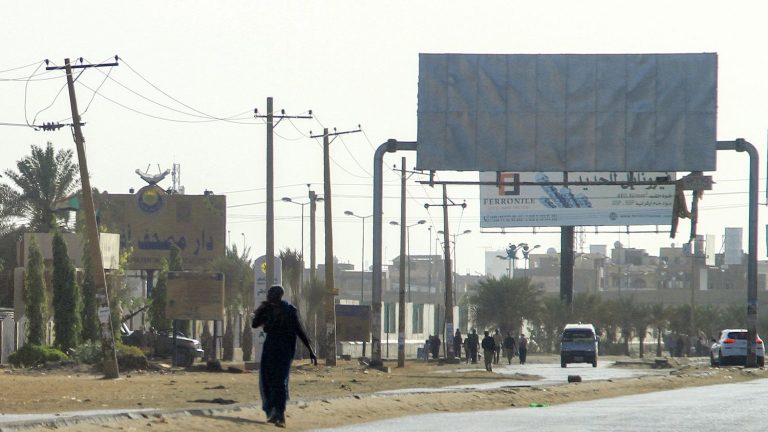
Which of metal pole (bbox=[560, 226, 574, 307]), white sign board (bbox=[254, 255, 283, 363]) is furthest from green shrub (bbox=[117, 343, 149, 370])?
metal pole (bbox=[560, 226, 574, 307])

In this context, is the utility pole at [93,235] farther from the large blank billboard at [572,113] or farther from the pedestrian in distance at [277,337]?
the pedestrian in distance at [277,337]

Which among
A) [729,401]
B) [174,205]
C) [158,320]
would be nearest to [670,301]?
[174,205]

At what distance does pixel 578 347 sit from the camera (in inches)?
2271

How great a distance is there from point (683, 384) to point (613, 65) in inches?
417

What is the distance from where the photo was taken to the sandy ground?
18.3 m

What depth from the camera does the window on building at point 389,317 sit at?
9869 centimetres

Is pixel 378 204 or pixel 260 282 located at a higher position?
pixel 378 204

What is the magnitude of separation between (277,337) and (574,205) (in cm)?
7650

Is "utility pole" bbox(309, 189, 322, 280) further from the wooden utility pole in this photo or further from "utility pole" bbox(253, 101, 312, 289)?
"utility pole" bbox(253, 101, 312, 289)

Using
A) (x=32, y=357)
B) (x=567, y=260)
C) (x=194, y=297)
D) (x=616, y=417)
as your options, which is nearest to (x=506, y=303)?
(x=567, y=260)

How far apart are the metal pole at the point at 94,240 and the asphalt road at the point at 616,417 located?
1343cm

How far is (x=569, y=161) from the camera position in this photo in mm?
41969

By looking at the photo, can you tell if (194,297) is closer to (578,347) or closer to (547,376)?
(547,376)

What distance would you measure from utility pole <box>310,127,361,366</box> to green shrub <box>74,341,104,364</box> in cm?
707
